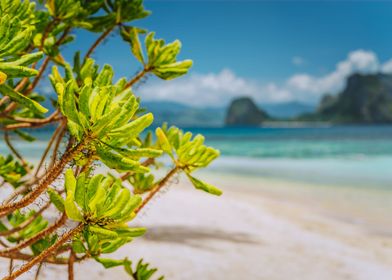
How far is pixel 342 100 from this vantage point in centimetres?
14600

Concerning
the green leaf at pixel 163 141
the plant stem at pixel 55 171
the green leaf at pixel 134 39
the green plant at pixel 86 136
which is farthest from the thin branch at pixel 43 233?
the green leaf at pixel 134 39

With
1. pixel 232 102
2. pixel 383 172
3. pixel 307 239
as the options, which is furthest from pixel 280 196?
pixel 232 102

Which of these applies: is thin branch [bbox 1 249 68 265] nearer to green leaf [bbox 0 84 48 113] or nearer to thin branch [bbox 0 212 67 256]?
thin branch [bbox 0 212 67 256]

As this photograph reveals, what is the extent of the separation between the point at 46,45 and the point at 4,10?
1.53ft

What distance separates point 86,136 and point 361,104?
146382mm

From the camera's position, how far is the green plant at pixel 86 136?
935mm

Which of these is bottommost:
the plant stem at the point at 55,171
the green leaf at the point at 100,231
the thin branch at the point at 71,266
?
the thin branch at the point at 71,266

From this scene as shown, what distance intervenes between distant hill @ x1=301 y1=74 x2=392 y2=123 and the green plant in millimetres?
143104

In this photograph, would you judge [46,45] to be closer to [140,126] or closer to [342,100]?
[140,126]

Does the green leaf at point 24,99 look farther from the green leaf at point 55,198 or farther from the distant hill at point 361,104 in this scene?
the distant hill at point 361,104

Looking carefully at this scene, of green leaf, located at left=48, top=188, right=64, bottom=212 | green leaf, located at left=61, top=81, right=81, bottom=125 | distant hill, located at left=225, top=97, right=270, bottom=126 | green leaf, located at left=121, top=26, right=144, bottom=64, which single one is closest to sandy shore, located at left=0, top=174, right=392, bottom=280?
green leaf, located at left=121, top=26, right=144, bottom=64

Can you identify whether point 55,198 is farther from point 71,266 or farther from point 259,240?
point 259,240

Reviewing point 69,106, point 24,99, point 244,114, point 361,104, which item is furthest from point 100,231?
point 244,114

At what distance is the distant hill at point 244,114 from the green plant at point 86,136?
160m
